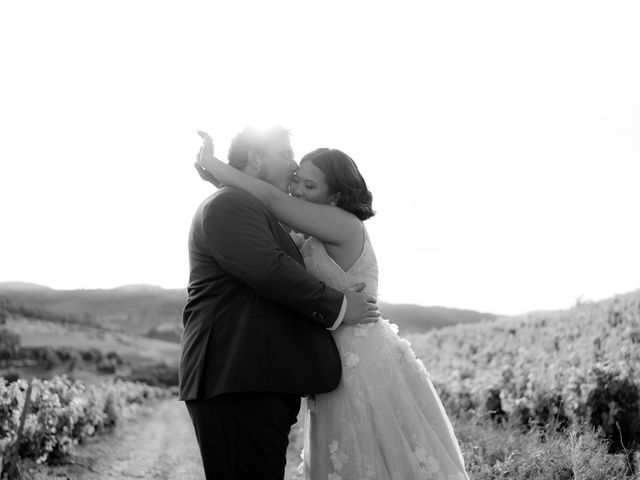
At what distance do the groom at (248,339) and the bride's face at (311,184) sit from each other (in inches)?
17.7

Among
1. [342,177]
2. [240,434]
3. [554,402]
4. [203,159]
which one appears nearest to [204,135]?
[203,159]

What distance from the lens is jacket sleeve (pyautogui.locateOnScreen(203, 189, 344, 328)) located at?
3.54 metres

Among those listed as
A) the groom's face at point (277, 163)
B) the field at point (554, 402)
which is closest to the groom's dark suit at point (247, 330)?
the groom's face at point (277, 163)

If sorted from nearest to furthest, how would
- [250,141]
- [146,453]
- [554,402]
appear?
[250,141]
[554,402]
[146,453]

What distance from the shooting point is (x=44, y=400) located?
9445mm

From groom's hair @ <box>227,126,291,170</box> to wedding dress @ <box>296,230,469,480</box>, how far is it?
0.74 m

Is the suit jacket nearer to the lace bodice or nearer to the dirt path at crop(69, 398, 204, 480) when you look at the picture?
the lace bodice

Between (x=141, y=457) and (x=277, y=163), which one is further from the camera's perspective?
(x=141, y=457)

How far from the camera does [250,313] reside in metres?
3.67

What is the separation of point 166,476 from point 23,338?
13.8ft

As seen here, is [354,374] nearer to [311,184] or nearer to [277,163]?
[311,184]

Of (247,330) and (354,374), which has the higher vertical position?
(247,330)

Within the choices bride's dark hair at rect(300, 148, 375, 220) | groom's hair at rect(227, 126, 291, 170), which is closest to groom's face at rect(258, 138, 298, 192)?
groom's hair at rect(227, 126, 291, 170)

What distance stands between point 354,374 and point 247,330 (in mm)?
748
